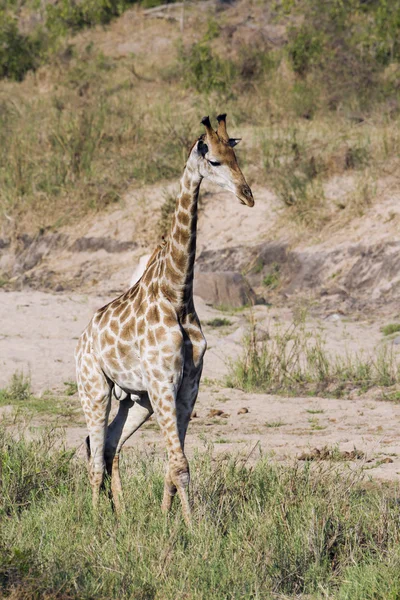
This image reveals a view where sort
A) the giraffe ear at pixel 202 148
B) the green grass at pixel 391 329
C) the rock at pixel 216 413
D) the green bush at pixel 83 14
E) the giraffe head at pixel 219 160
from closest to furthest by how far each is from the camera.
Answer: the giraffe head at pixel 219 160
the giraffe ear at pixel 202 148
the rock at pixel 216 413
the green grass at pixel 391 329
the green bush at pixel 83 14

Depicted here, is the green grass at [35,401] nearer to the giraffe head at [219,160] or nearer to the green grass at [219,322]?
the green grass at [219,322]

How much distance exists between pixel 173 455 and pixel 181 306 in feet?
2.72

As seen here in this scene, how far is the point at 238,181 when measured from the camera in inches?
194

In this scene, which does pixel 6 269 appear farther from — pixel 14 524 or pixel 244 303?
pixel 14 524

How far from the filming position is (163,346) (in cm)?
529

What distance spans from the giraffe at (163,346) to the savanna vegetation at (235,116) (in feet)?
29.2

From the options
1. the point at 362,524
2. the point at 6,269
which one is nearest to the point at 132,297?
the point at 362,524

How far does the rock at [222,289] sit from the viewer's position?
43.0 feet

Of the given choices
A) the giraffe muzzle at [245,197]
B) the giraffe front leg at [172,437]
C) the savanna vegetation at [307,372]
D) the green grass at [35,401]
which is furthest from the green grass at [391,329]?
the giraffe muzzle at [245,197]

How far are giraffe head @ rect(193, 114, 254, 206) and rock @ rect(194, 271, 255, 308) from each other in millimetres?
7824

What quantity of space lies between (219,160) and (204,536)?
6.34ft

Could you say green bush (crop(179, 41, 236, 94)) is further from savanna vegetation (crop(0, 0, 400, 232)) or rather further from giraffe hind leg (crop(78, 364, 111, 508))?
giraffe hind leg (crop(78, 364, 111, 508))

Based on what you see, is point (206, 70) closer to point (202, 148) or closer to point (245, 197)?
point (202, 148)

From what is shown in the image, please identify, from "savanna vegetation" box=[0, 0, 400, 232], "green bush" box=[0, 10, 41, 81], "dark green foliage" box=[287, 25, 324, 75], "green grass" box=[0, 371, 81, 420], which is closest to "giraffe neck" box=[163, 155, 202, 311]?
"green grass" box=[0, 371, 81, 420]
